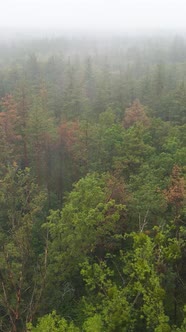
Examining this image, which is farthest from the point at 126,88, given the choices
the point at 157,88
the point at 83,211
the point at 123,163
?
the point at 83,211

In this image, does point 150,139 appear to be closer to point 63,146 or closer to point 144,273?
point 63,146

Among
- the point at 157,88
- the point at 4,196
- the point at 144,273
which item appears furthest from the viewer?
the point at 157,88

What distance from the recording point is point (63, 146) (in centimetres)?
3916

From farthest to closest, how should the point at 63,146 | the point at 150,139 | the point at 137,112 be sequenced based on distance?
the point at 137,112, the point at 63,146, the point at 150,139

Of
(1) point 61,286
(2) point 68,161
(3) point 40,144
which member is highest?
(3) point 40,144

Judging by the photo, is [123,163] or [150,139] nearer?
[123,163]

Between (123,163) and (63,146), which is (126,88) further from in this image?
(123,163)

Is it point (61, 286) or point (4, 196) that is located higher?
point (4, 196)

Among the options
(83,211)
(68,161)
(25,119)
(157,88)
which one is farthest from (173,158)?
(157,88)

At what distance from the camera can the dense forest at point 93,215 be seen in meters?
18.1

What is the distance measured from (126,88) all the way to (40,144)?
25.8 metres

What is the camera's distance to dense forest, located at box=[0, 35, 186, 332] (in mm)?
18062

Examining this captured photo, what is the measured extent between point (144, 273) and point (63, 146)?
75.8ft

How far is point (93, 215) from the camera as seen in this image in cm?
2242
